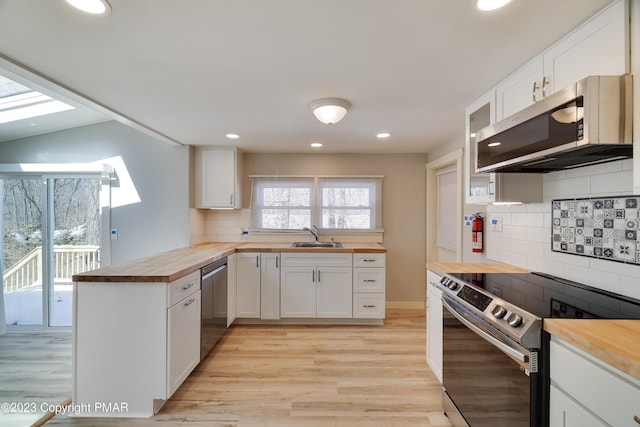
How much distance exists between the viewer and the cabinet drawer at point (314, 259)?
3.20 m

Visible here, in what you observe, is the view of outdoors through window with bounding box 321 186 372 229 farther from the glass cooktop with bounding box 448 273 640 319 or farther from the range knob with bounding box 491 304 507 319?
the range knob with bounding box 491 304 507 319

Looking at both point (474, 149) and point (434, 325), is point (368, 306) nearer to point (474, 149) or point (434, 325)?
point (434, 325)

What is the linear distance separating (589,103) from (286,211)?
10.5 ft

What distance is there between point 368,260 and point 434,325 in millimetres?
1227

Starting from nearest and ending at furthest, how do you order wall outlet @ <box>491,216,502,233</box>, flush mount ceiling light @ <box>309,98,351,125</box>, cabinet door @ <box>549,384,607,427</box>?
cabinet door @ <box>549,384,607,427</box> < flush mount ceiling light @ <box>309,98,351,125</box> < wall outlet @ <box>491,216,502,233</box>

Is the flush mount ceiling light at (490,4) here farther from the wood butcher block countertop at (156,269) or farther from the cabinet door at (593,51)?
the wood butcher block countertop at (156,269)

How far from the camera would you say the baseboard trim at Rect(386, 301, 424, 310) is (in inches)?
149

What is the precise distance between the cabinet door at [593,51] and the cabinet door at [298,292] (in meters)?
2.63

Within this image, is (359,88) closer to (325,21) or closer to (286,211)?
(325,21)

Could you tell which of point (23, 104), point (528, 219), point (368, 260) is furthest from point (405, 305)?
point (23, 104)

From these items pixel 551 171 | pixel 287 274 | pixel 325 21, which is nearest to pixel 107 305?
pixel 287 274

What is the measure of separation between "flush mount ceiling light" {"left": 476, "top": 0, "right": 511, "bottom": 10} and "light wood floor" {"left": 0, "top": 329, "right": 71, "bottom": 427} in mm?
3340

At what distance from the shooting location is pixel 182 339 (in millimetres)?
1974

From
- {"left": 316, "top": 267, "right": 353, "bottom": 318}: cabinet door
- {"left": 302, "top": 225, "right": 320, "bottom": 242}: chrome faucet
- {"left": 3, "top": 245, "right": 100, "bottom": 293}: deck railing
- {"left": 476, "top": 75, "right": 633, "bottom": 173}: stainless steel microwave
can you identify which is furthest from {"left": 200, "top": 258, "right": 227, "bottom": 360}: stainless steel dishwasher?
{"left": 476, "top": 75, "right": 633, "bottom": 173}: stainless steel microwave
